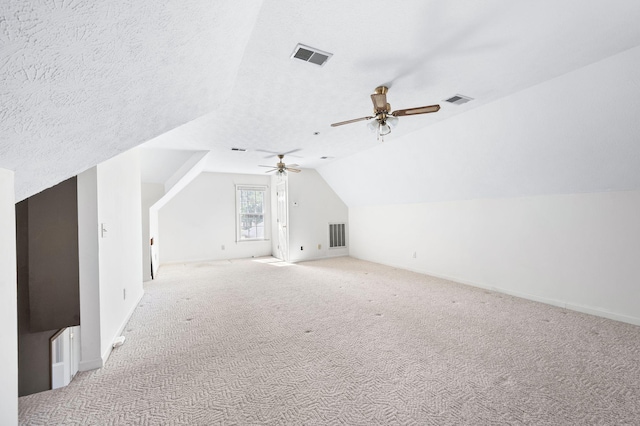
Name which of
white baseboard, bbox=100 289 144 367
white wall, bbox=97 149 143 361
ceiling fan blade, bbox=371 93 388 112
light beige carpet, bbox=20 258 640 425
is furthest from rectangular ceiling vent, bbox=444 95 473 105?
white baseboard, bbox=100 289 144 367

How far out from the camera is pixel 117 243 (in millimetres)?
2871

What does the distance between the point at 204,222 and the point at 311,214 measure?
2.88 m

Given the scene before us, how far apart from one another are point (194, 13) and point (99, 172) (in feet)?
6.13

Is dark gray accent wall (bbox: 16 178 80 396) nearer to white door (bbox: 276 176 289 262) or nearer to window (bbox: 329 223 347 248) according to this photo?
white door (bbox: 276 176 289 262)

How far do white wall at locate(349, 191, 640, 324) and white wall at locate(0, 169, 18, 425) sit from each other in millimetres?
4996

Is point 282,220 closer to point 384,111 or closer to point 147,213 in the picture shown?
point 147,213

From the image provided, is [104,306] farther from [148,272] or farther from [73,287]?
[148,272]

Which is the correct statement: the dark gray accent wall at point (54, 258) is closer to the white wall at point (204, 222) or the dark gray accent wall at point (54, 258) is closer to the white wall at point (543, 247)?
the white wall at point (543, 247)

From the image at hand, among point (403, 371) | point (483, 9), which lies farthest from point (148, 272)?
point (483, 9)

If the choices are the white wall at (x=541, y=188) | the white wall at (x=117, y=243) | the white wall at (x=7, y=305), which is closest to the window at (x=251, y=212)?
the white wall at (x=541, y=188)

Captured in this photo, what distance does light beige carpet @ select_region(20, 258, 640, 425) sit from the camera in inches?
67.8

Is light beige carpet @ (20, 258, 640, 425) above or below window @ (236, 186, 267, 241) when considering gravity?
below

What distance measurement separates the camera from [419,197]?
18.3ft

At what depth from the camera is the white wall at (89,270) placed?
2.21 metres
